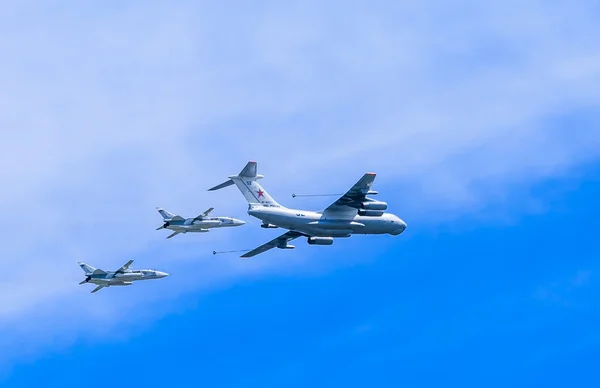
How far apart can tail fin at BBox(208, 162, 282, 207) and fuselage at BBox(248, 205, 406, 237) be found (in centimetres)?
79

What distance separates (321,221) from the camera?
314 feet

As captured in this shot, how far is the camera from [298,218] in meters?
95.1

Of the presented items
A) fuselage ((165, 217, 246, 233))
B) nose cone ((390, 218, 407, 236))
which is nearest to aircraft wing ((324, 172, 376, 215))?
nose cone ((390, 218, 407, 236))

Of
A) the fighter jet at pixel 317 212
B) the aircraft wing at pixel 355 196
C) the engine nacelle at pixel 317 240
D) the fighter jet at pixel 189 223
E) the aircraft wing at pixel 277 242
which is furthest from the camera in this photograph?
the fighter jet at pixel 189 223

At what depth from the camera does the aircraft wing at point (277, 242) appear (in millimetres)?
102000

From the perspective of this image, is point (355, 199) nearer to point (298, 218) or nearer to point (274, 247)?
point (298, 218)

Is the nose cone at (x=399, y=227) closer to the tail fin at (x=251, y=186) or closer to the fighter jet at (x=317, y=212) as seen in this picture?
the fighter jet at (x=317, y=212)

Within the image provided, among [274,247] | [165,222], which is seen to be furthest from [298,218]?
[165,222]

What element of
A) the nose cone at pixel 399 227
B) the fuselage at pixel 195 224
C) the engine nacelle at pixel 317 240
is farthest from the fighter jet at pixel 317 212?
the fuselage at pixel 195 224

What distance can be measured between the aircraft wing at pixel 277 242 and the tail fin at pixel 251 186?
6.67m

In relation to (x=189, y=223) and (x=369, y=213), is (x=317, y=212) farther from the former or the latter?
(x=189, y=223)

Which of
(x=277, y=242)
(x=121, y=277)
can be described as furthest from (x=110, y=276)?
(x=277, y=242)

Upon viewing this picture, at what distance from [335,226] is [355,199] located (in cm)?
282

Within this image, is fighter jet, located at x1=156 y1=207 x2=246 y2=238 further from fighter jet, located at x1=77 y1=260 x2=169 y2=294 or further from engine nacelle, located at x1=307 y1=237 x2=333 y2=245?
engine nacelle, located at x1=307 y1=237 x2=333 y2=245
